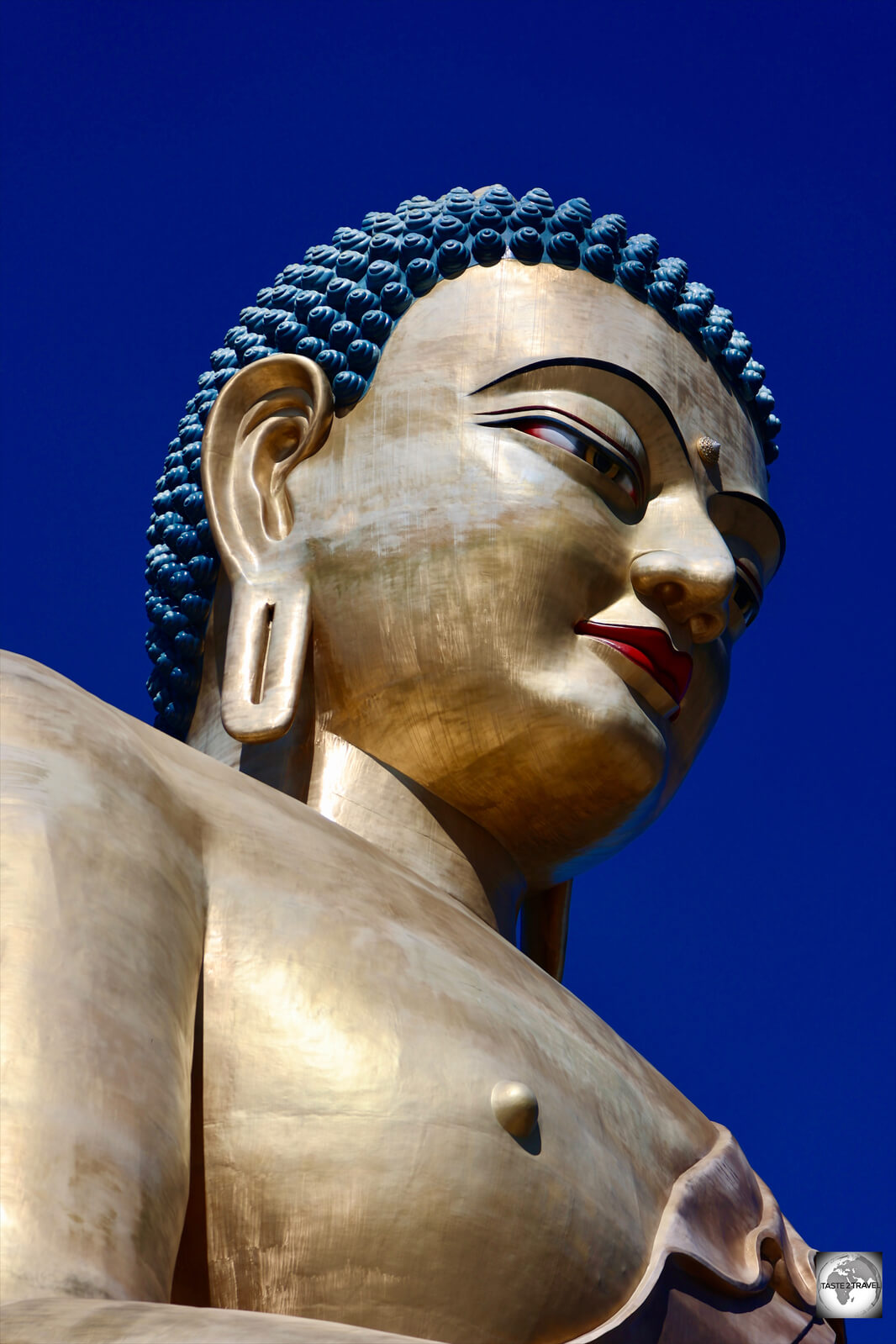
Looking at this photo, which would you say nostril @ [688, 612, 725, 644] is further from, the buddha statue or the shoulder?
the shoulder

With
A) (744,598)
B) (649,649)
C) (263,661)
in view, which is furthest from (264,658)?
(744,598)

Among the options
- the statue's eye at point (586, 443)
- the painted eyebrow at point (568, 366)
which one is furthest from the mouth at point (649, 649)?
the painted eyebrow at point (568, 366)

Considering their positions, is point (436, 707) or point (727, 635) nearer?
point (436, 707)

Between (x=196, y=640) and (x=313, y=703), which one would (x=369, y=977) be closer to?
(x=313, y=703)

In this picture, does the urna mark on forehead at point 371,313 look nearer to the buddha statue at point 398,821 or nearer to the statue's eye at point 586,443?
the buddha statue at point 398,821

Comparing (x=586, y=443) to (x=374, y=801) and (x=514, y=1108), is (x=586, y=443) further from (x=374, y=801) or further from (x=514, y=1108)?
(x=514, y=1108)

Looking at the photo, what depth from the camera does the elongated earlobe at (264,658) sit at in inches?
231

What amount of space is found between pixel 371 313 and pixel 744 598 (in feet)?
4.60

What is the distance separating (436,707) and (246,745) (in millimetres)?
563

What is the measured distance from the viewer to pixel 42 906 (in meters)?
3.94

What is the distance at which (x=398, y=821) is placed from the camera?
5.97 metres

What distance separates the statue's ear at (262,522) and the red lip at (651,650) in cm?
81

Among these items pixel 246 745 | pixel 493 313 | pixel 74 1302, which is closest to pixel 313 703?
pixel 246 745

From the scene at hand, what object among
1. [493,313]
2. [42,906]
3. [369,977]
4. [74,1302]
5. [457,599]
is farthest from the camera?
[493,313]
